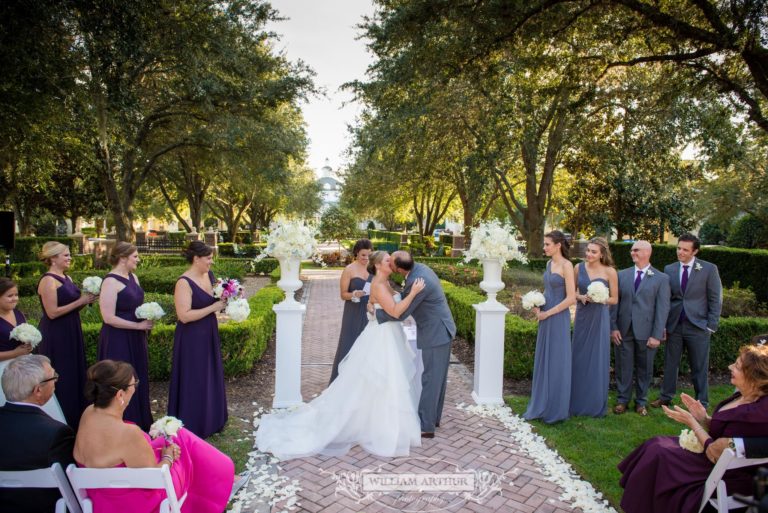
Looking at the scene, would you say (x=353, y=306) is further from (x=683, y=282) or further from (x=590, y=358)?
(x=683, y=282)

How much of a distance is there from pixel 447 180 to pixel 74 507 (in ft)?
74.8

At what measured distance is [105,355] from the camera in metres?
4.78

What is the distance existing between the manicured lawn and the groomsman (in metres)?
0.61

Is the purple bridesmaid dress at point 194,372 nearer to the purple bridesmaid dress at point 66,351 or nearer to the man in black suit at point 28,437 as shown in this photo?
the purple bridesmaid dress at point 66,351

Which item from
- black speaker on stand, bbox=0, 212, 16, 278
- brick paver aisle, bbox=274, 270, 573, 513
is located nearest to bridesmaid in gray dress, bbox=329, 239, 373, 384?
brick paver aisle, bbox=274, 270, 573, 513

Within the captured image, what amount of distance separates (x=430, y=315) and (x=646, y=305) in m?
2.70

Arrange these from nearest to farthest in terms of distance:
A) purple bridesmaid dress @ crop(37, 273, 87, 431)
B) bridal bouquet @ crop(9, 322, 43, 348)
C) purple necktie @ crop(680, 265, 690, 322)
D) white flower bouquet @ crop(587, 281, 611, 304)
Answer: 1. bridal bouquet @ crop(9, 322, 43, 348)
2. purple bridesmaid dress @ crop(37, 273, 87, 431)
3. white flower bouquet @ crop(587, 281, 611, 304)
4. purple necktie @ crop(680, 265, 690, 322)

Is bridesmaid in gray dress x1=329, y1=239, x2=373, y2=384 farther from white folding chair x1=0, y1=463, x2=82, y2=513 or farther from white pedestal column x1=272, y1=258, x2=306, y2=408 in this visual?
white folding chair x1=0, y1=463, x2=82, y2=513

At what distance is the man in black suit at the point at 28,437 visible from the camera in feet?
9.34

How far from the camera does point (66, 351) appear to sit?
4.90m

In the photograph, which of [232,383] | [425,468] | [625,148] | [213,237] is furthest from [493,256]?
[213,237]

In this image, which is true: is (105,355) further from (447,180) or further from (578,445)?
(447,180)

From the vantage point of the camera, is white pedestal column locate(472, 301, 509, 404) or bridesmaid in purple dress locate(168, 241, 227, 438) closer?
bridesmaid in purple dress locate(168, 241, 227, 438)

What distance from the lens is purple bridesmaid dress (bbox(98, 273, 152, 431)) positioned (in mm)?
4763
